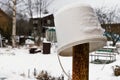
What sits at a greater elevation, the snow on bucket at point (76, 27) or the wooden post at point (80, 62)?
the snow on bucket at point (76, 27)

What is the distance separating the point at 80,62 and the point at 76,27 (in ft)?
0.68

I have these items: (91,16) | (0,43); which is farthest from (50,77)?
(0,43)

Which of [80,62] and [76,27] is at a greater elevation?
[76,27]

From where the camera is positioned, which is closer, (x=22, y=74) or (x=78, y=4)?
(x=78, y=4)

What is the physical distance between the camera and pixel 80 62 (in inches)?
74.0

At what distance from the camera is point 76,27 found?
1.89 meters

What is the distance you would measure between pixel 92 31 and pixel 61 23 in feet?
0.62

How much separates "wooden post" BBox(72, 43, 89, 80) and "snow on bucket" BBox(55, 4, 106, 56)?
6 cm

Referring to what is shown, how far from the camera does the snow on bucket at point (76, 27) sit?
72.9 inches

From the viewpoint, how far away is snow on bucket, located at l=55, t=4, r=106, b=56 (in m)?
1.85

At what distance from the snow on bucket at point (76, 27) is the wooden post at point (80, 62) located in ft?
0.18

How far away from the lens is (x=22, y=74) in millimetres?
9812

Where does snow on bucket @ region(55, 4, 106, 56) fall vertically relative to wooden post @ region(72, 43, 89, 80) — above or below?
above

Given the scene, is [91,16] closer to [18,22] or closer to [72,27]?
[72,27]
